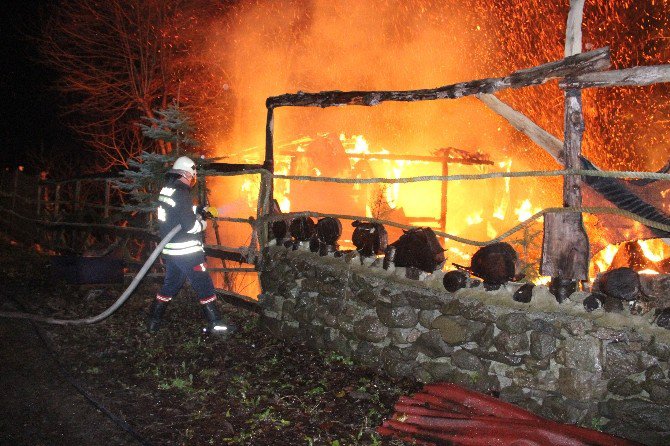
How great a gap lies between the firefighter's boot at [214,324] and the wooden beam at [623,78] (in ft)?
15.1

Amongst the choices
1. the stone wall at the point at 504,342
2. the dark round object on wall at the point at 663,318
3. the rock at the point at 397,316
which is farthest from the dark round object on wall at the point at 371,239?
the dark round object on wall at the point at 663,318

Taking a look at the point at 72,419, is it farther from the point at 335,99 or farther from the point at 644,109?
the point at 644,109

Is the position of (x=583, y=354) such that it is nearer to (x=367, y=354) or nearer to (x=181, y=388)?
(x=367, y=354)

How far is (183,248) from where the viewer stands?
21.5ft

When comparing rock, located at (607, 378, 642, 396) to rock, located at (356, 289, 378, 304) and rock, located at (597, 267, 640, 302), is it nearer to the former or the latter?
rock, located at (597, 267, 640, 302)

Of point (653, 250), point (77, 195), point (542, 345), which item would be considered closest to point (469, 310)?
point (542, 345)

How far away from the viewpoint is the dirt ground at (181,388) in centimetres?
411

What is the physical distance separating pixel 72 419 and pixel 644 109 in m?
14.3

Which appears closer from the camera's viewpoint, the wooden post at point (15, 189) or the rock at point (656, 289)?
the rock at point (656, 289)

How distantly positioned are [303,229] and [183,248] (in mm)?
1529

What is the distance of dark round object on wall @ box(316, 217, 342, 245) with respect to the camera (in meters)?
6.04

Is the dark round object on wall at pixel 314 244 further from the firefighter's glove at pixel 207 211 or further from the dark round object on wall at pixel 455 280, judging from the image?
the dark round object on wall at pixel 455 280

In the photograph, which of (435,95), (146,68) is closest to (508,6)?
(146,68)

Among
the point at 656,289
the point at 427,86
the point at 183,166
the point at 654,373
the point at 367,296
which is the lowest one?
the point at 654,373
